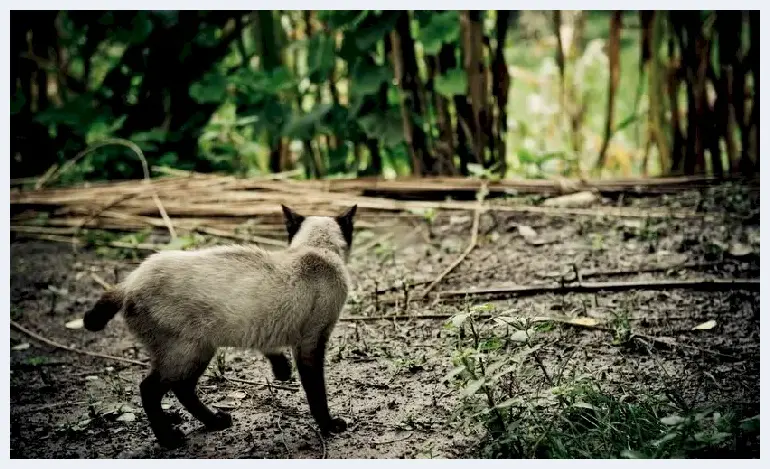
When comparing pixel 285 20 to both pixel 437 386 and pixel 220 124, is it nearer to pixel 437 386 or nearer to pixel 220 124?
pixel 220 124

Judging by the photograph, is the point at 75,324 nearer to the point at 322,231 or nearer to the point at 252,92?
the point at 322,231

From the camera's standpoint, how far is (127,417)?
2.14m

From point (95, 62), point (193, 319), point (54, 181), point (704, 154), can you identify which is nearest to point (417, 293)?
point (193, 319)

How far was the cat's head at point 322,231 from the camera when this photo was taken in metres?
2.16

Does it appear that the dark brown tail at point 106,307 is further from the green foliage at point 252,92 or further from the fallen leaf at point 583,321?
the green foliage at point 252,92

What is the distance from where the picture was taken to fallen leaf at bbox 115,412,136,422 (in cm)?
213

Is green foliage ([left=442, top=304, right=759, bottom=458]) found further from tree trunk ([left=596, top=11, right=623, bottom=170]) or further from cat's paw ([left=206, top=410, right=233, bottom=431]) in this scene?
tree trunk ([left=596, top=11, right=623, bottom=170])

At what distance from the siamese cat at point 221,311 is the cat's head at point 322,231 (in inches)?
0.4

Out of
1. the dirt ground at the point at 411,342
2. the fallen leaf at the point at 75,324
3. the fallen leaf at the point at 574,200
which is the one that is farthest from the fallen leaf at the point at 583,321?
the fallen leaf at the point at 75,324

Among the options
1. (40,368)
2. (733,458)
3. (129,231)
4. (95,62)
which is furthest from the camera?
(95,62)

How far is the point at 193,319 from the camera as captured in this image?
6.28 ft

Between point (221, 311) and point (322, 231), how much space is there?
382 millimetres

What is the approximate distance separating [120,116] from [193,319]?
2021mm

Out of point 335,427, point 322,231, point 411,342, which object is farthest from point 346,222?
point 335,427
